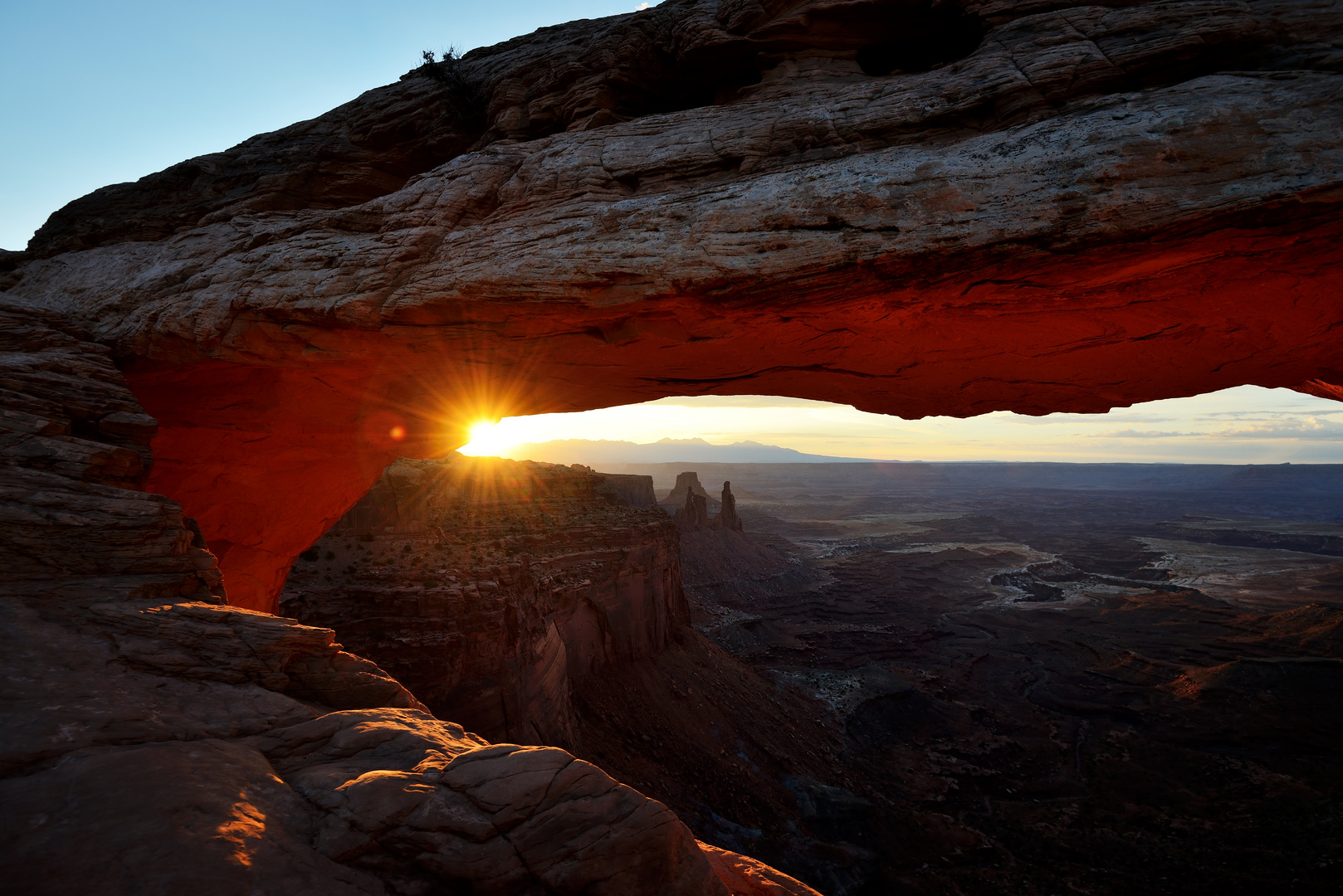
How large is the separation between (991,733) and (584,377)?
2373 centimetres

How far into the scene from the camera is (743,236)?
7445 millimetres

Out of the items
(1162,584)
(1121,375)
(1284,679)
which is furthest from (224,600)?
(1162,584)

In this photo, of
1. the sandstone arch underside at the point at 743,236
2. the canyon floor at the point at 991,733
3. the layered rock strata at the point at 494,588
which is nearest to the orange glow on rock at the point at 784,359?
the sandstone arch underside at the point at 743,236

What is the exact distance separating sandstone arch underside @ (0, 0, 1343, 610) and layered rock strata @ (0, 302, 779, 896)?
482cm

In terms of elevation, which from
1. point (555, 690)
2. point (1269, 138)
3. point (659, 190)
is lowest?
point (555, 690)

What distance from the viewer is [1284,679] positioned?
24.2 m

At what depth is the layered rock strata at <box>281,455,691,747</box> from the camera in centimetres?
1285

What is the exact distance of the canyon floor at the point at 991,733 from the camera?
1470 cm

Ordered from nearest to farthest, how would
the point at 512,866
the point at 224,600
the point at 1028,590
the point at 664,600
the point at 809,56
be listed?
the point at 512,866
the point at 224,600
the point at 809,56
the point at 664,600
the point at 1028,590

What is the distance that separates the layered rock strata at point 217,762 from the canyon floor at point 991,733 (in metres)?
8.17

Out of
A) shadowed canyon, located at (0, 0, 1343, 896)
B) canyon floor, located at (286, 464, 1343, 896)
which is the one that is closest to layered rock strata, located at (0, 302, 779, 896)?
shadowed canyon, located at (0, 0, 1343, 896)

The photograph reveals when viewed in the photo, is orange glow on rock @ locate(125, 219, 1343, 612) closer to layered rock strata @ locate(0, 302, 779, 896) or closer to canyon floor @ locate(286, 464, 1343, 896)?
canyon floor @ locate(286, 464, 1343, 896)

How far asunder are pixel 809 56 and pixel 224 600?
462 inches

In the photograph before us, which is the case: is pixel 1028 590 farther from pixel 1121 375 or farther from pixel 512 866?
pixel 512 866
